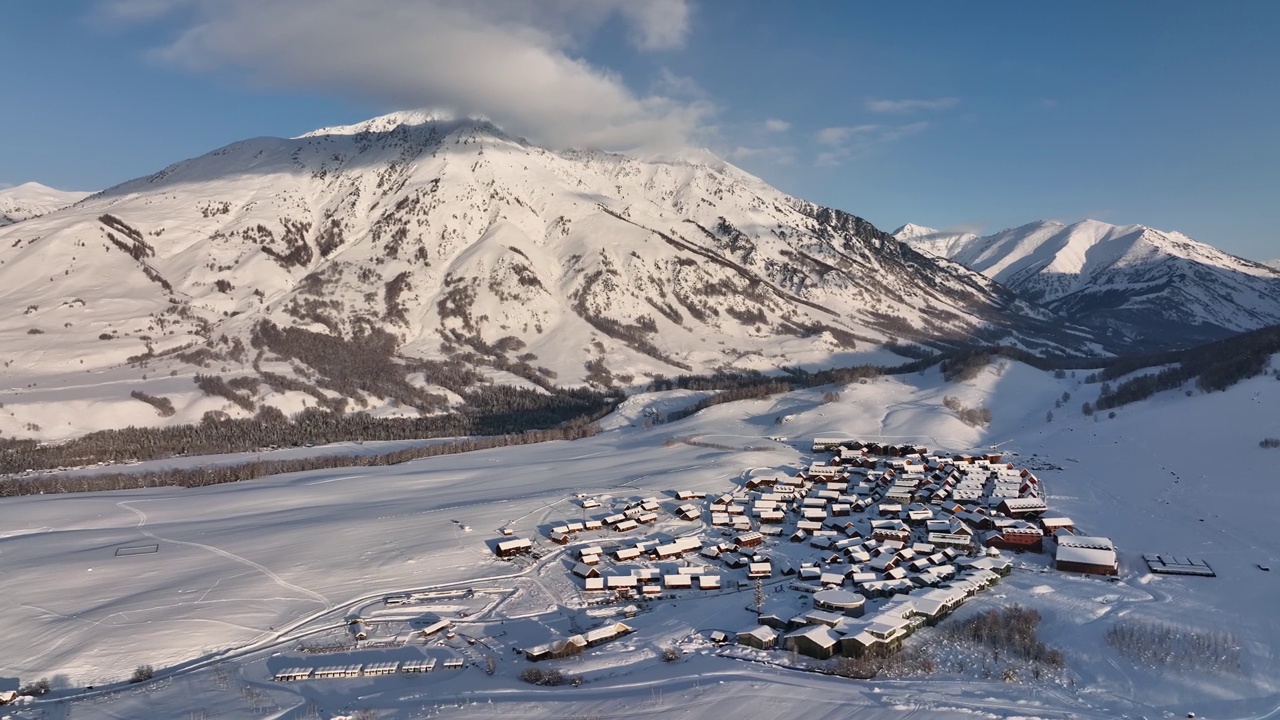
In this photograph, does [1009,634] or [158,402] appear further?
[158,402]

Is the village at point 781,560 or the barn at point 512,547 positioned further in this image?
the barn at point 512,547

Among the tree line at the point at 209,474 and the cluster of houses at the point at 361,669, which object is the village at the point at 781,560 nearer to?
the cluster of houses at the point at 361,669

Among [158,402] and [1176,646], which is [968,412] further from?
[158,402]

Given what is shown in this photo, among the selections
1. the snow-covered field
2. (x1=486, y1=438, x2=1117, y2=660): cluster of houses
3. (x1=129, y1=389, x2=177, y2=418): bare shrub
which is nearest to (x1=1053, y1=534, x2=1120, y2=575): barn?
(x1=486, y1=438, x2=1117, y2=660): cluster of houses

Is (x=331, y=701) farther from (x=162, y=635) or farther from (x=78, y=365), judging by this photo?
(x=78, y=365)

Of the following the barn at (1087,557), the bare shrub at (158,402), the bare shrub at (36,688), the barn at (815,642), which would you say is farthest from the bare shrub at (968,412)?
the bare shrub at (158,402)

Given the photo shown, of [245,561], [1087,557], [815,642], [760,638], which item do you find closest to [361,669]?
[760,638]

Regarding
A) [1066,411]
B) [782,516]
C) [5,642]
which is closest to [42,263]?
[5,642]
